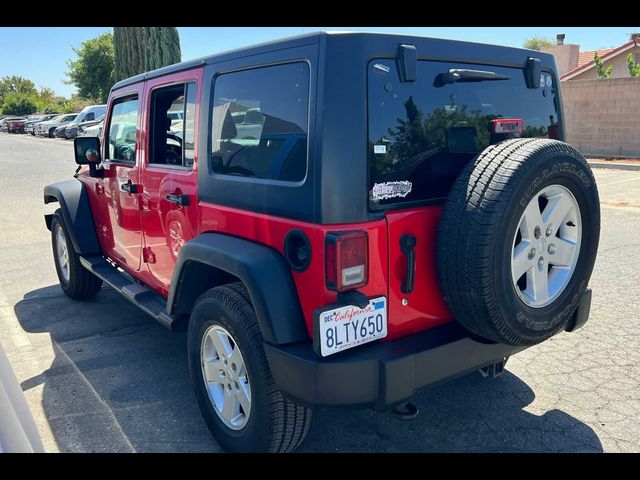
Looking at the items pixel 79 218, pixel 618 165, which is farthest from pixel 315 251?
pixel 618 165

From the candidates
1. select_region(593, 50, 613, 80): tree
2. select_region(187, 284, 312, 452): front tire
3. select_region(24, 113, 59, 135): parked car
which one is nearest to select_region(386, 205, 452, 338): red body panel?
select_region(187, 284, 312, 452): front tire

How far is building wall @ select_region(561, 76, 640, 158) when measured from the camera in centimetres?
1683

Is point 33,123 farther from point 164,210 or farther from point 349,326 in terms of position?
point 349,326

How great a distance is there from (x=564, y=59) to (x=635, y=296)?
125ft

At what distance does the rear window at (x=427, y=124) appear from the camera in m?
2.29

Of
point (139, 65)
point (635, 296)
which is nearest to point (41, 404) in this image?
point (635, 296)

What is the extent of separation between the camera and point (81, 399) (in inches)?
133

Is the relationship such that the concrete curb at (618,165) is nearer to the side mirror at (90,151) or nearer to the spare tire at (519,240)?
the spare tire at (519,240)

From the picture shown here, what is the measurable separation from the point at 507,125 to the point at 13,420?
2.48 meters

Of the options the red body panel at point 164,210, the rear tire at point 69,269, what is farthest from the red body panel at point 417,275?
the rear tire at point 69,269

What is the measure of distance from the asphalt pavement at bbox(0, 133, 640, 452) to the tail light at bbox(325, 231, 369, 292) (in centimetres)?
109

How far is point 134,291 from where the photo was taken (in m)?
3.83

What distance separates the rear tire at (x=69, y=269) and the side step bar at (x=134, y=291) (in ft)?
0.90
